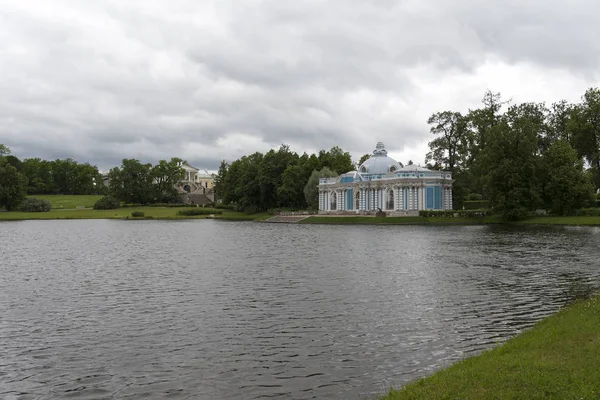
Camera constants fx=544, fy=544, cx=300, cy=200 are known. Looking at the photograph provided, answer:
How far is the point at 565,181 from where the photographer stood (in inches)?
2547

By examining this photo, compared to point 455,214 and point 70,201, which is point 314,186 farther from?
point 70,201

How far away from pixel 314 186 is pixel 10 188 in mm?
57580

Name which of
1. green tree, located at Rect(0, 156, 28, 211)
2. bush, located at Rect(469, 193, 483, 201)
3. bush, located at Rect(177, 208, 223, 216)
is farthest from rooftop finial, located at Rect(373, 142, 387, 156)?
green tree, located at Rect(0, 156, 28, 211)

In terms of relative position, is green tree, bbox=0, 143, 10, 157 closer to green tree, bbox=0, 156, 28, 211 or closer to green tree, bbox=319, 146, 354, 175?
green tree, bbox=0, 156, 28, 211

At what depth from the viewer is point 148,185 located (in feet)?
419

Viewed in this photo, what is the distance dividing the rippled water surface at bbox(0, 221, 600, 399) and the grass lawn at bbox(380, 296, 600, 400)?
4.26 feet

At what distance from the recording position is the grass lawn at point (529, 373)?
7.89m

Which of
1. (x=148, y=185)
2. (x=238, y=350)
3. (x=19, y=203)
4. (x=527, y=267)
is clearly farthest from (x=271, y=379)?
(x=148, y=185)

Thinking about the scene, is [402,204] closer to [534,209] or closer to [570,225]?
[534,209]

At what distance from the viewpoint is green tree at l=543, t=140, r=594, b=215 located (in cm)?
6450

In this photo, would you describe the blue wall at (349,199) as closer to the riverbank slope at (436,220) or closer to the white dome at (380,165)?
the white dome at (380,165)

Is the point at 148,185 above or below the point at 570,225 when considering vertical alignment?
above

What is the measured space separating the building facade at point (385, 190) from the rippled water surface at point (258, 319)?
53490mm

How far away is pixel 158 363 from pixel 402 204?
76.2 meters
